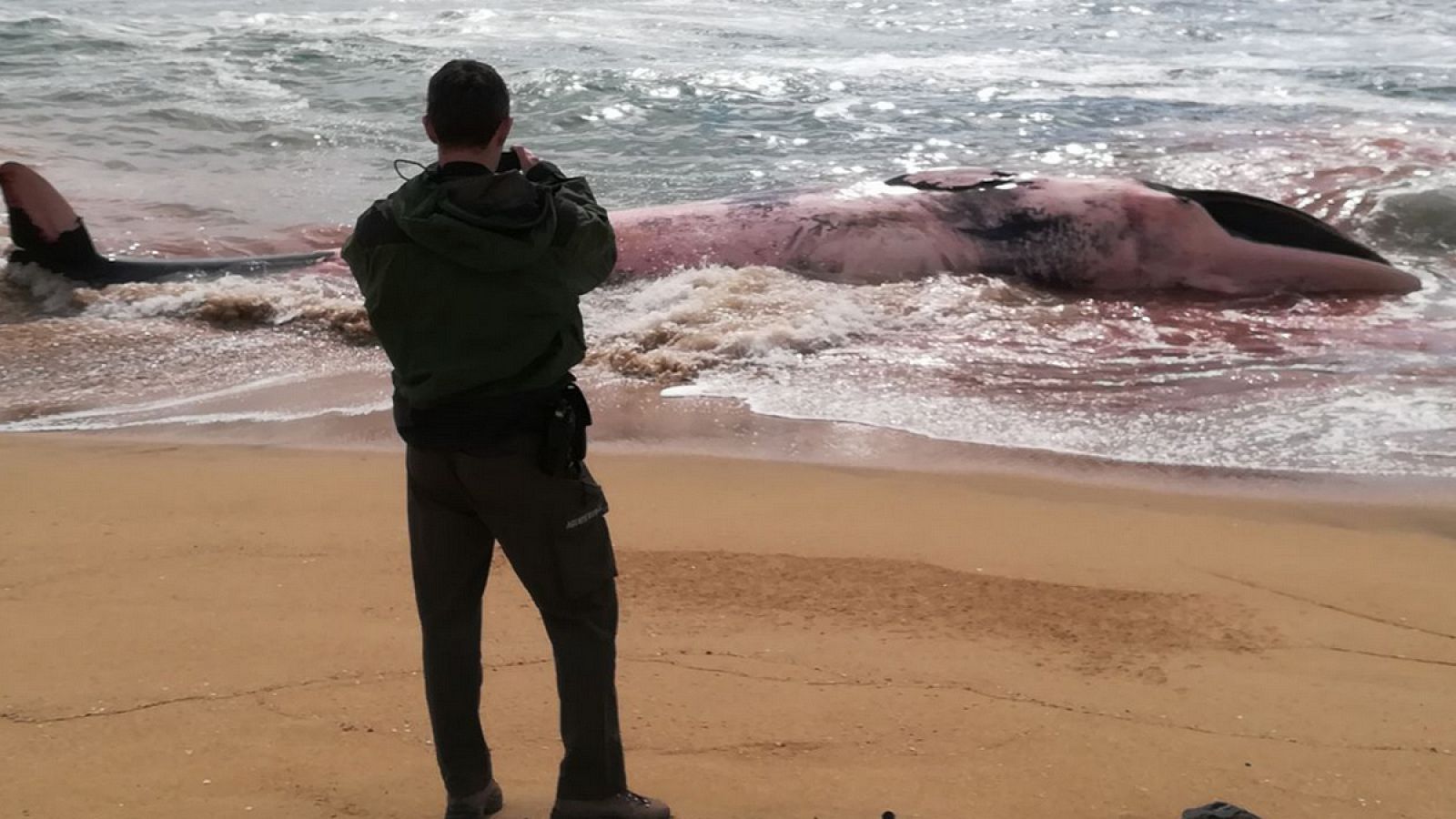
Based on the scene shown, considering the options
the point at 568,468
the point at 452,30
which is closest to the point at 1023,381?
the point at 568,468

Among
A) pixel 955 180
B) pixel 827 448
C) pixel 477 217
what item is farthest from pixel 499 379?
pixel 955 180

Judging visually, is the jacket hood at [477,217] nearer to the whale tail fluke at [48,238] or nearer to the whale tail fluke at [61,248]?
the whale tail fluke at [61,248]

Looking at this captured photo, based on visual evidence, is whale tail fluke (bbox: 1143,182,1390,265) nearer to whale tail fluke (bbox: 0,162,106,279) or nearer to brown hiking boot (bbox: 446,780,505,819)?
whale tail fluke (bbox: 0,162,106,279)

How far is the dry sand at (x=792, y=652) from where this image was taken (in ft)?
10.4

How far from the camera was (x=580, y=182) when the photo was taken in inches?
115

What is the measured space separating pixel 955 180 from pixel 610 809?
6.49m

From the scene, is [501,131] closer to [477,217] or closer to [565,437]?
[477,217]

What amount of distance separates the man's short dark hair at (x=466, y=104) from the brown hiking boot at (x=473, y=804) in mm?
1307

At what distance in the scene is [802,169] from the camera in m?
12.4

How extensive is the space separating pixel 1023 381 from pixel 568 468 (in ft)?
14.4

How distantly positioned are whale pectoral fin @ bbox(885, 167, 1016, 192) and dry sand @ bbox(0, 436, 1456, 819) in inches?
151

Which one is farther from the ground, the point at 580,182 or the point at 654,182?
the point at 580,182

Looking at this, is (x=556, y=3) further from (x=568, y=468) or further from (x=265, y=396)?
(x=568, y=468)

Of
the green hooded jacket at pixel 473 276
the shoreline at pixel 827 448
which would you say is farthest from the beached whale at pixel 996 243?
the green hooded jacket at pixel 473 276
